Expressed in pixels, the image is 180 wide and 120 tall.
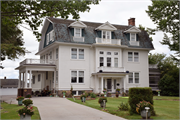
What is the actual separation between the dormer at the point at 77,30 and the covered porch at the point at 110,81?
520 cm

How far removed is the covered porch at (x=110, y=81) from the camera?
2781 centimetres

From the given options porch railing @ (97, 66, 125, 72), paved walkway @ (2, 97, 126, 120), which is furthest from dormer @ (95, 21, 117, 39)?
paved walkway @ (2, 97, 126, 120)

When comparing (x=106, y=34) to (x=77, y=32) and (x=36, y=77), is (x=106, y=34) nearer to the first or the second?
(x=77, y=32)

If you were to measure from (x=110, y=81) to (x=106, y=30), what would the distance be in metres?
7.21

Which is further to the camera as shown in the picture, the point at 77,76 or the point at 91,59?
the point at 91,59

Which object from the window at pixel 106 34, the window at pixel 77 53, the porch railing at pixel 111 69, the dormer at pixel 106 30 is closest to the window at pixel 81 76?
→ the window at pixel 77 53

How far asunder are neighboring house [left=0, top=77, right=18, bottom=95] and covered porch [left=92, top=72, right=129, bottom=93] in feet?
75.1

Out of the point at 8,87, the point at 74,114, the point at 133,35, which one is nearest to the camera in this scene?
the point at 74,114

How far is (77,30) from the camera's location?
94.9 ft

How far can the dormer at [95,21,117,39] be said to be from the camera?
2991cm

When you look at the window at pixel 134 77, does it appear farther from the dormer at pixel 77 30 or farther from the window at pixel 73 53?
the dormer at pixel 77 30

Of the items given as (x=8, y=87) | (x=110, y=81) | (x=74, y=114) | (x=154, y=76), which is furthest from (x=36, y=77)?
(x=74, y=114)

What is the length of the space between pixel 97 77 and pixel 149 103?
17.8m

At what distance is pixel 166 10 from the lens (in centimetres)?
2497
